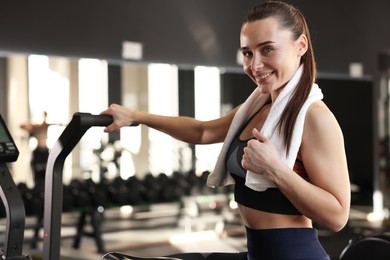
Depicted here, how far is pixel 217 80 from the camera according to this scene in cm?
674

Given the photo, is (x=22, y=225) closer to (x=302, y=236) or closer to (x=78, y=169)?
(x=302, y=236)

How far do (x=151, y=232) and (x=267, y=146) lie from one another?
15.4 feet

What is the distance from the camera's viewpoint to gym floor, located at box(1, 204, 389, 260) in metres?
4.95

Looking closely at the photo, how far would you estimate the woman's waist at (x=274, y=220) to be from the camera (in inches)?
57.9

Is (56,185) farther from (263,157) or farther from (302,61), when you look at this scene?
(302,61)

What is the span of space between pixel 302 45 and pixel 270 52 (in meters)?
0.12

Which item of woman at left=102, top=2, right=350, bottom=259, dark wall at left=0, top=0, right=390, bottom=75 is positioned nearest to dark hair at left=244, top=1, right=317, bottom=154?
woman at left=102, top=2, right=350, bottom=259

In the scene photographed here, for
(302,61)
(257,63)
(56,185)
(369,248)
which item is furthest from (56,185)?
(369,248)

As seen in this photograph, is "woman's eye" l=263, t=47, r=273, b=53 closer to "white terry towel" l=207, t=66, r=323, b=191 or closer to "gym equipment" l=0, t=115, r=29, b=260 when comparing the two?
"white terry towel" l=207, t=66, r=323, b=191

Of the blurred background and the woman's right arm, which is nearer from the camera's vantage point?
the woman's right arm

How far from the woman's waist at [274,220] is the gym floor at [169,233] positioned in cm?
307

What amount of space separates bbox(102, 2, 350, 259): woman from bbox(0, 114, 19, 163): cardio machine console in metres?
0.60

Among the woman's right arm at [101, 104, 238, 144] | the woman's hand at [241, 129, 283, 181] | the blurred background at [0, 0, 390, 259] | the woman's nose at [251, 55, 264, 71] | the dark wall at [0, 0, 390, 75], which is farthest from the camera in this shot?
the blurred background at [0, 0, 390, 259]

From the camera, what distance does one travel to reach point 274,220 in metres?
1.47
